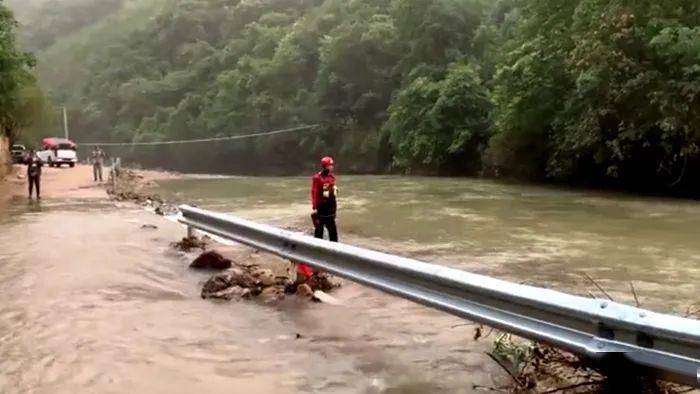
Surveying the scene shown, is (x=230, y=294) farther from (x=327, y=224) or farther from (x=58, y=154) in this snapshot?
(x=58, y=154)

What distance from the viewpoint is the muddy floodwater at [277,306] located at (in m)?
5.98

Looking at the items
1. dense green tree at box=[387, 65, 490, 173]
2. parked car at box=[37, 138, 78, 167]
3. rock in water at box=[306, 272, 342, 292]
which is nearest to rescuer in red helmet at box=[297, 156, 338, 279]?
rock in water at box=[306, 272, 342, 292]

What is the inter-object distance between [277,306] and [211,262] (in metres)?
2.88

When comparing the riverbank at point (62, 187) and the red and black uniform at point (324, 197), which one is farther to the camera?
the riverbank at point (62, 187)

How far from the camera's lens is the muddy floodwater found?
5.98m

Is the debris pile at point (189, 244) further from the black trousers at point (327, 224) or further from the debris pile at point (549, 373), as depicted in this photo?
the debris pile at point (549, 373)

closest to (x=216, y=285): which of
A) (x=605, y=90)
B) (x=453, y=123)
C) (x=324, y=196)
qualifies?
(x=324, y=196)

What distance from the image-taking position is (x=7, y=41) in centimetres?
3228

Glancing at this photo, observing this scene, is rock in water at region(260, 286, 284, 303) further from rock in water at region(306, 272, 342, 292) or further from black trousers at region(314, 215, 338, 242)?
black trousers at region(314, 215, 338, 242)

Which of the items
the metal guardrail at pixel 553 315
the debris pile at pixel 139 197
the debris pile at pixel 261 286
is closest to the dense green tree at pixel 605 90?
the debris pile at pixel 139 197

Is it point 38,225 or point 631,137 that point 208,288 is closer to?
point 38,225

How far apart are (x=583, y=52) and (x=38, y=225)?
19.0 meters

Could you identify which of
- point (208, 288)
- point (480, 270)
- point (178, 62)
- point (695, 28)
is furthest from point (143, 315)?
point (178, 62)

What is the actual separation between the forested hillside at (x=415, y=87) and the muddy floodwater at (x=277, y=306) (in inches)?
337
